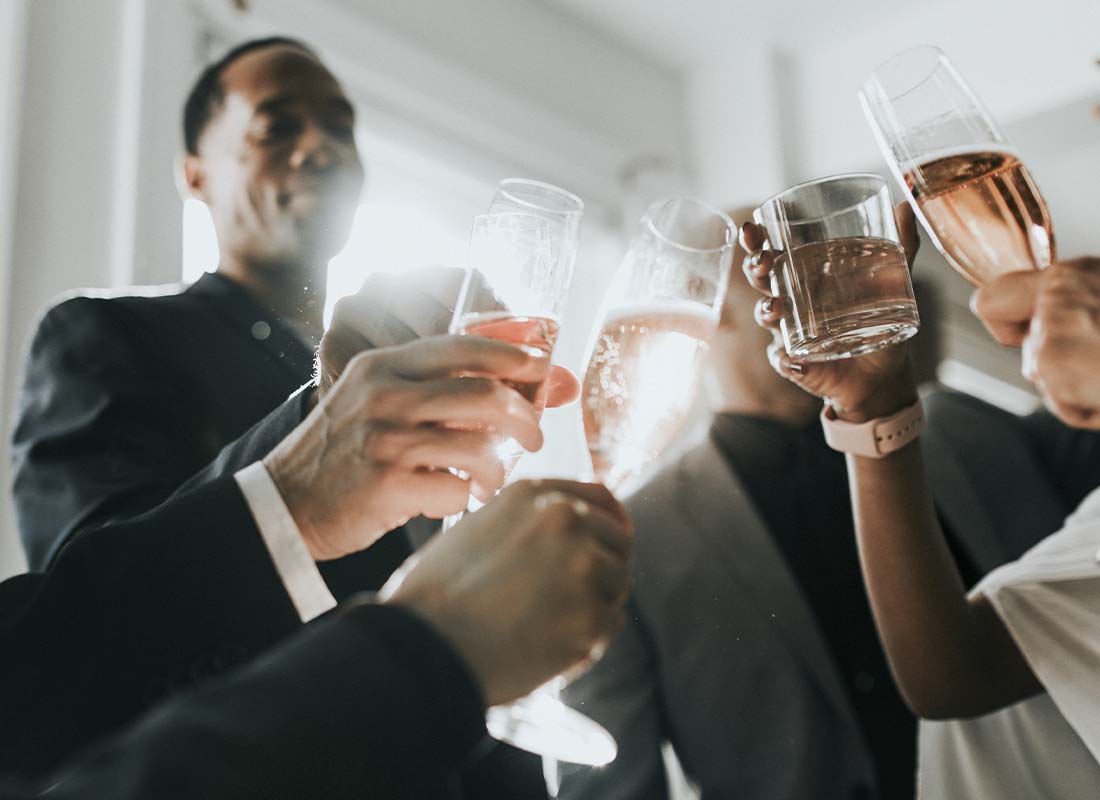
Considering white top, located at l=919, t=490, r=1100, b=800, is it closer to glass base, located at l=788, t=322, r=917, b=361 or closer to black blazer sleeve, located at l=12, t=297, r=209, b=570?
glass base, located at l=788, t=322, r=917, b=361

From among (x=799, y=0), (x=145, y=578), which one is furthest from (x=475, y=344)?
(x=799, y=0)

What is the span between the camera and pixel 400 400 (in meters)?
0.44

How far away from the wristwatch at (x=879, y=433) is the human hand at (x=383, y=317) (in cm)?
23

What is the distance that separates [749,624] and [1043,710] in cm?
19

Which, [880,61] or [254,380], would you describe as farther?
[880,61]

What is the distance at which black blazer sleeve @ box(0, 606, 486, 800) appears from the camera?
0.91ft

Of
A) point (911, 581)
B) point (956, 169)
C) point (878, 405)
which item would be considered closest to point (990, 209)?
point (956, 169)

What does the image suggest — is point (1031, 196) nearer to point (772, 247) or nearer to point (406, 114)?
point (772, 247)

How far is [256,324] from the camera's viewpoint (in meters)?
0.61

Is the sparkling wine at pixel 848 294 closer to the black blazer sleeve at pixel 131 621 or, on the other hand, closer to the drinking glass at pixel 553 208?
the drinking glass at pixel 553 208

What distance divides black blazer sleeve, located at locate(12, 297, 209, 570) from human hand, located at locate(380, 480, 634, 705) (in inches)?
11.2

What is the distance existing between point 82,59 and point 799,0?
1.16 m

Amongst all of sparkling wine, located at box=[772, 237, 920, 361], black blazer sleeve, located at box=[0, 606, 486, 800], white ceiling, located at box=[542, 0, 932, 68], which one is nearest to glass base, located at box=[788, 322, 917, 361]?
sparkling wine, located at box=[772, 237, 920, 361]

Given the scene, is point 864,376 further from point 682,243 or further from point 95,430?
point 95,430
